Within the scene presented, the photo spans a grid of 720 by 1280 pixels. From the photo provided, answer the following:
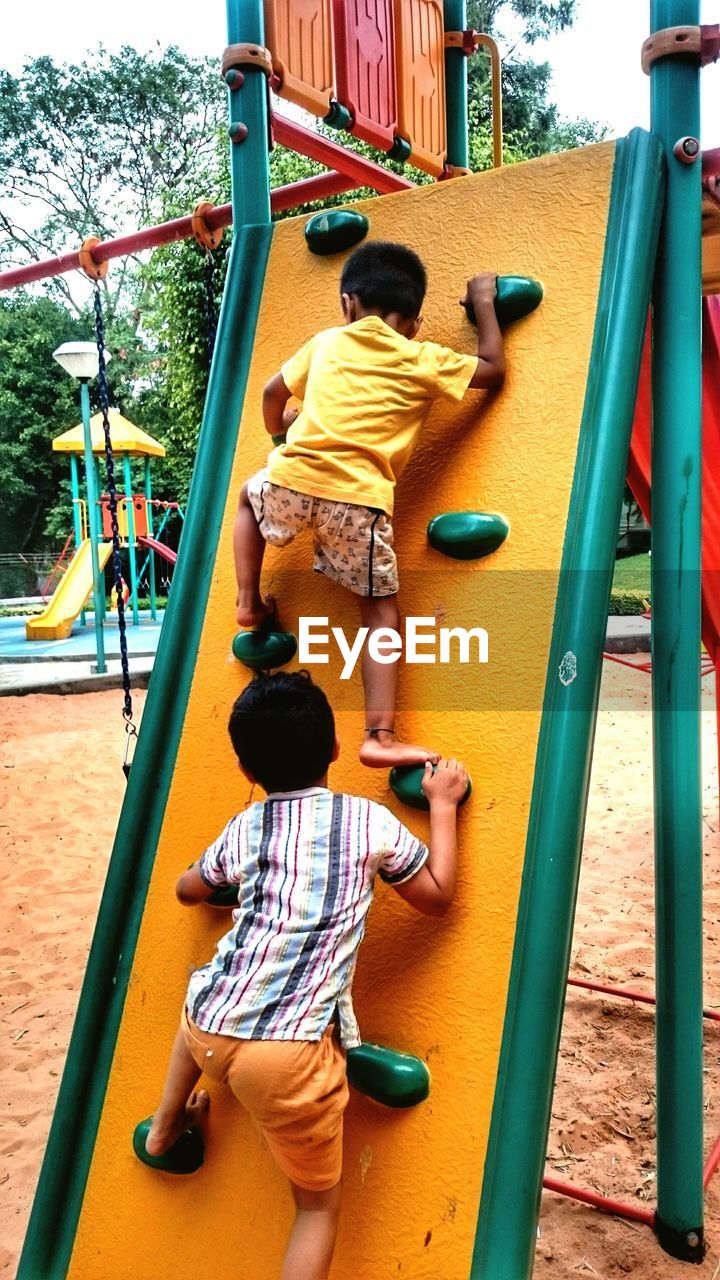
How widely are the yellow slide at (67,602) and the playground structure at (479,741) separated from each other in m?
11.8

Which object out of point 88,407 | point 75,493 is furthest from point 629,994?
point 75,493

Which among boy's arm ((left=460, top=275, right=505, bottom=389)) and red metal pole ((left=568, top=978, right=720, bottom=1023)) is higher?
boy's arm ((left=460, top=275, right=505, bottom=389))

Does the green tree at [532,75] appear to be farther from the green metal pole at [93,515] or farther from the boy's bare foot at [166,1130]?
the boy's bare foot at [166,1130]

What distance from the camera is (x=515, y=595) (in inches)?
64.7

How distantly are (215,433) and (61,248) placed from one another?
29181mm

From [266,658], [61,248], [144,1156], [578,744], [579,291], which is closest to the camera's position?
[578,744]

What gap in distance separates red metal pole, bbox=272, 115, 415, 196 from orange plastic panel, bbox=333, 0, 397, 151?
97 millimetres

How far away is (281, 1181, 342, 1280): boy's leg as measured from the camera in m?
1.38

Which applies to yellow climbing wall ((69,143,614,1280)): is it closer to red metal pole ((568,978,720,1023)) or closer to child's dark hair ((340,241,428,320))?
child's dark hair ((340,241,428,320))

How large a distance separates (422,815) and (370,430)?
2.18ft

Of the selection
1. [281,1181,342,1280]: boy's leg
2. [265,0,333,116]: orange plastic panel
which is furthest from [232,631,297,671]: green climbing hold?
[265,0,333,116]: orange plastic panel

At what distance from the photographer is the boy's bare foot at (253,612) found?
6.10 feet


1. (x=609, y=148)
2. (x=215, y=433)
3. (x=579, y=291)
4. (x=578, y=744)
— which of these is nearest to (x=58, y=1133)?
(x=578, y=744)

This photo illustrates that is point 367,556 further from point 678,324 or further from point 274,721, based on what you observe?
point 678,324
